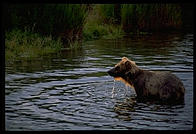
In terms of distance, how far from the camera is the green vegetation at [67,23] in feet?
62.0

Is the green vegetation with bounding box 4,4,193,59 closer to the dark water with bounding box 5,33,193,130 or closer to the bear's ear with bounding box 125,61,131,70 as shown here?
the dark water with bounding box 5,33,193,130

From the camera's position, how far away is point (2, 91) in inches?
438

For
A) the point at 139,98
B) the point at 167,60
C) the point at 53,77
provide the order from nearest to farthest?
the point at 139,98
the point at 53,77
the point at 167,60

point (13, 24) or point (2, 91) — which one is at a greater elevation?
point (13, 24)

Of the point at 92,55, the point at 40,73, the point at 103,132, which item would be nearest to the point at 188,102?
the point at 103,132

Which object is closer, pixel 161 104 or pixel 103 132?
pixel 103 132

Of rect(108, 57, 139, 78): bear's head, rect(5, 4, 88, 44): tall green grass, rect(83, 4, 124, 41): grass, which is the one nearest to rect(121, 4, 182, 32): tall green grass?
rect(83, 4, 124, 41): grass

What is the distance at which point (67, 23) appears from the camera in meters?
20.9

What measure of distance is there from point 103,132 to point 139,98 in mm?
3332

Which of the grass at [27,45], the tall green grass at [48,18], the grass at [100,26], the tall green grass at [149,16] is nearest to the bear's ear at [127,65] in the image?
the grass at [27,45]

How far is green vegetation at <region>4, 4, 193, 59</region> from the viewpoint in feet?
62.0

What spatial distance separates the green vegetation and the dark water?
3.76ft

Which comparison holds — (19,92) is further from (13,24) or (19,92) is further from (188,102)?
(13,24)

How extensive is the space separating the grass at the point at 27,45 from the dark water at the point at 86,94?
0.71 m
